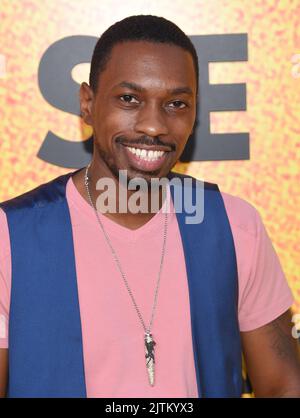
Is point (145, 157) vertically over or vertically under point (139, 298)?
over

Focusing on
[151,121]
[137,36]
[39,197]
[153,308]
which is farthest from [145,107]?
[153,308]

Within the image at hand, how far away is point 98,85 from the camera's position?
1515 millimetres

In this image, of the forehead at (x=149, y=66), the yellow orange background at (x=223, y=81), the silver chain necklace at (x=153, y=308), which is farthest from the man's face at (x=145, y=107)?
the yellow orange background at (x=223, y=81)

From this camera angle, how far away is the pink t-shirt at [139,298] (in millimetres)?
1447

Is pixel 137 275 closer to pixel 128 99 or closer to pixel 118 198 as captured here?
pixel 118 198

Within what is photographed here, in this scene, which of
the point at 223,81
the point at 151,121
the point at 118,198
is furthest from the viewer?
the point at 223,81

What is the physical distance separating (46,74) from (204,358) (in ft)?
2.88

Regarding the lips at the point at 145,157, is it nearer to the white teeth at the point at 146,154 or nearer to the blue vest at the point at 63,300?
the white teeth at the point at 146,154

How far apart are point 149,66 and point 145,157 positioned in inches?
7.8

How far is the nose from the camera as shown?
4.64 ft

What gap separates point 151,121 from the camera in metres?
1.42

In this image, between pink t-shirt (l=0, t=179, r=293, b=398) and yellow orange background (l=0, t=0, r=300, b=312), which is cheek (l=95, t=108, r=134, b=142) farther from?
yellow orange background (l=0, t=0, r=300, b=312)

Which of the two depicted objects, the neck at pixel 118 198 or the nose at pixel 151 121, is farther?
the neck at pixel 118 198

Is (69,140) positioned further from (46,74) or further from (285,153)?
(285,153)
